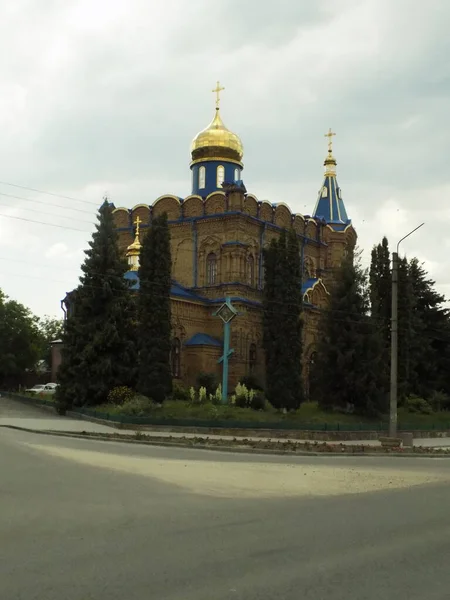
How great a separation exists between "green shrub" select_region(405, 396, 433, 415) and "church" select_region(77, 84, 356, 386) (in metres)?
7.10

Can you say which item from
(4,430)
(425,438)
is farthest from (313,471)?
(425,438)

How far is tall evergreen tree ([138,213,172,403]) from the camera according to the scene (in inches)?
1105

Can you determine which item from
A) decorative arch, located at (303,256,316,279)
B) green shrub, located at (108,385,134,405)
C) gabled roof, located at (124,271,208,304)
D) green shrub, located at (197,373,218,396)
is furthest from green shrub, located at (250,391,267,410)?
decorative arch, located at (303,256,316,279)

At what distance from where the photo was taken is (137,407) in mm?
26516

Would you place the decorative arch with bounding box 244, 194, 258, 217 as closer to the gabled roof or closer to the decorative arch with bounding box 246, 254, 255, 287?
the decorative arch with bounding box 246, 254, 255, 287

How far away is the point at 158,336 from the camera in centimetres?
2839

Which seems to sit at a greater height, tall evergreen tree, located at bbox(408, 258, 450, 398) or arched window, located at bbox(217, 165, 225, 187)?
arched window, located at bbox(217, 165, 225, 187)

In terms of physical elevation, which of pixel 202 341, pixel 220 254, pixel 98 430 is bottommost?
pixel 98 430

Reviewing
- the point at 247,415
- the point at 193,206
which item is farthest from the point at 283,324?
the point at 193,206

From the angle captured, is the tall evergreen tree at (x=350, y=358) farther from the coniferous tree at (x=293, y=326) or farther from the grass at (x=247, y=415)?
the coniferous tree at (x=293, y=326)

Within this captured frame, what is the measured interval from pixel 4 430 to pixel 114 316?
8.82 m

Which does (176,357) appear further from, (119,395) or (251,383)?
(119,395)

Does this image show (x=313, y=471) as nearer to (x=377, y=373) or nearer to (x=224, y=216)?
(x=377, y=373)

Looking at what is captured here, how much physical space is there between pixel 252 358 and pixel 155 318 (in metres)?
10.7
